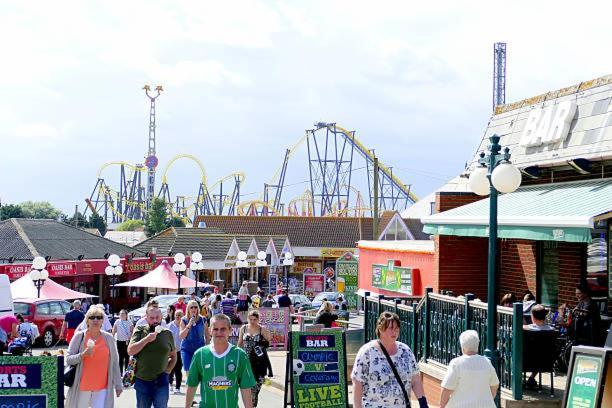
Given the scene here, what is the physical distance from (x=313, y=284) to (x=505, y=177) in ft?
108

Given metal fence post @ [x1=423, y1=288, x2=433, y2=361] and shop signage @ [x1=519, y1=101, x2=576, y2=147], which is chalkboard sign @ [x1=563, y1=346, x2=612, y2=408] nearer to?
metal fence post @ [x1=423, y1=288, x2=433, y2=361]

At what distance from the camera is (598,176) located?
1470 cm

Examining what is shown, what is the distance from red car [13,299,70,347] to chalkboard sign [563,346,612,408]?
19904mm

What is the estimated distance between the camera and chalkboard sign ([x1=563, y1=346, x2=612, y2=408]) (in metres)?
7.62

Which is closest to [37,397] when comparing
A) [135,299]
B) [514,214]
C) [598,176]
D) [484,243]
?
[514,214]

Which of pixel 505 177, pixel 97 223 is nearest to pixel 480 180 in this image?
pixel 505 177

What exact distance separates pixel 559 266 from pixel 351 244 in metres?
52.4

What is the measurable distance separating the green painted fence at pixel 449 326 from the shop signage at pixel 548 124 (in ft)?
11.4

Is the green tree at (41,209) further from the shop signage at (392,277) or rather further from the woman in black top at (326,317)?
the woman in black top at (326,317)

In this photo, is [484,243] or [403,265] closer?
[484,243]

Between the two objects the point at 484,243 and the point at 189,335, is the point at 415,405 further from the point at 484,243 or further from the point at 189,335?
the point at 484,243

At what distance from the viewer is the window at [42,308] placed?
25906 millimetres

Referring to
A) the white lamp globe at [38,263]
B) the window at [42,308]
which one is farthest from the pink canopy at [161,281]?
the white lamp globe at [38,263]

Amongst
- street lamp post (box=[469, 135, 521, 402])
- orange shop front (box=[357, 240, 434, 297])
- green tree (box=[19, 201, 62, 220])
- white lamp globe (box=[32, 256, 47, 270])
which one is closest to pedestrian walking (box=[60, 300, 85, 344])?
white lamp globe (box=[32, 256, 47, 270])
